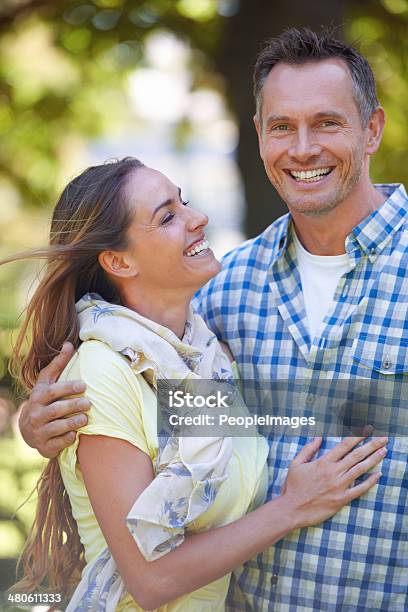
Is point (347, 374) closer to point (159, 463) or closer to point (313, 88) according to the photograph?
point (159, 463)

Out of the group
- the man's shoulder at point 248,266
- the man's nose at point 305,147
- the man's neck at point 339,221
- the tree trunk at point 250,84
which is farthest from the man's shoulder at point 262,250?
the tree trunk at point 250,84

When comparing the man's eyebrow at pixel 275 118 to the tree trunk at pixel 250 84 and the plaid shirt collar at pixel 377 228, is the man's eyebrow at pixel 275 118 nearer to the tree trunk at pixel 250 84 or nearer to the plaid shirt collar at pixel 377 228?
the plaid shirt collar at pixel 377 228

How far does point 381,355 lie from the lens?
7.04ft

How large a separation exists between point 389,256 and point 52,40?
11.9 feet

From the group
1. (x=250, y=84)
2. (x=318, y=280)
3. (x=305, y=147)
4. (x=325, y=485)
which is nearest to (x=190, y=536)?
(x=325, y=485)

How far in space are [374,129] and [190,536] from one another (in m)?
1.20

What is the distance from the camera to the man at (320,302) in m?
2.10

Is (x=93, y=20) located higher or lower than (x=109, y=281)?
higher

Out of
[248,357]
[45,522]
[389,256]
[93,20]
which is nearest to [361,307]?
[389,256]

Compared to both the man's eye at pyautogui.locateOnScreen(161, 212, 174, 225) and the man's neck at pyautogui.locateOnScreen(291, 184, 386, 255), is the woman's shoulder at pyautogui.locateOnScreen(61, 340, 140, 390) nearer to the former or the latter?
the man's eye at pyautogui.locateOnScreen(161, 212, 174, 225)

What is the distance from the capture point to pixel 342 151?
7.52ft

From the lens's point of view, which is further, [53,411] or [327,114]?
[327,114]

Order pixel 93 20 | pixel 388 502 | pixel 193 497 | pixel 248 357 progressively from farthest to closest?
pixel 93 20 → pixel 248 357 → pixel 388 502 → pixel 193 497

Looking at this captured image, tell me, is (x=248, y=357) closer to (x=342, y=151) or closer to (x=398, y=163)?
(x=342, y=151)
